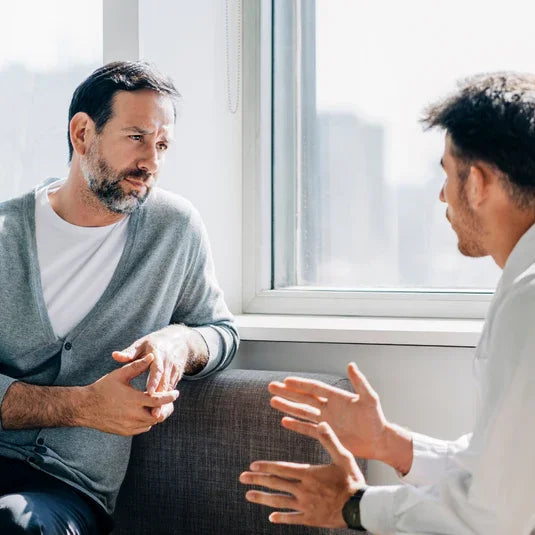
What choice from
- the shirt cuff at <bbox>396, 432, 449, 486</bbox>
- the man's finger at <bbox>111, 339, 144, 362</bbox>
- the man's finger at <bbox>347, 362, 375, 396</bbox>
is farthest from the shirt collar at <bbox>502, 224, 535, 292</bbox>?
the man's finger at <bbox>111, 339, 144, 362</bbox>

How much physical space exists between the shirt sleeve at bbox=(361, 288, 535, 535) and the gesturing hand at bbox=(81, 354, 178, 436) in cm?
64

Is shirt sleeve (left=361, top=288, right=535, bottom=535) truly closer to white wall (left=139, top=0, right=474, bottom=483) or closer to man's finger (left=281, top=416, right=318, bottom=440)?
man's finger (left=281, top=416, right=318, bottom=440)

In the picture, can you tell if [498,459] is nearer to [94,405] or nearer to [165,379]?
[165,379]

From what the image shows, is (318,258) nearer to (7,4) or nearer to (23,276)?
(23,276)

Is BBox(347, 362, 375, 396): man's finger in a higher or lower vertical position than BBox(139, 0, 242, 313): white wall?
lower

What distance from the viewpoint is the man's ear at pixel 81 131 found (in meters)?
1.97

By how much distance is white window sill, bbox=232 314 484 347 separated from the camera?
76.0 inches

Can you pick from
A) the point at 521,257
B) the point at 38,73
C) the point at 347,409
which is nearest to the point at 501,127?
the point at 521,257

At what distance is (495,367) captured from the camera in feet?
3.88

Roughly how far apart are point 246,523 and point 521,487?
84 cm

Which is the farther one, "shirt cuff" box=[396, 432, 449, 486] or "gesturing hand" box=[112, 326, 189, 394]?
"gesturing hand" box=[112, 326, 189, 394]

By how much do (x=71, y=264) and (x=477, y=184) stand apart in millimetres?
965

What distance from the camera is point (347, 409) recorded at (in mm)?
1476

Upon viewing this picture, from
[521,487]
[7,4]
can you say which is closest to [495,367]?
[521,487]
